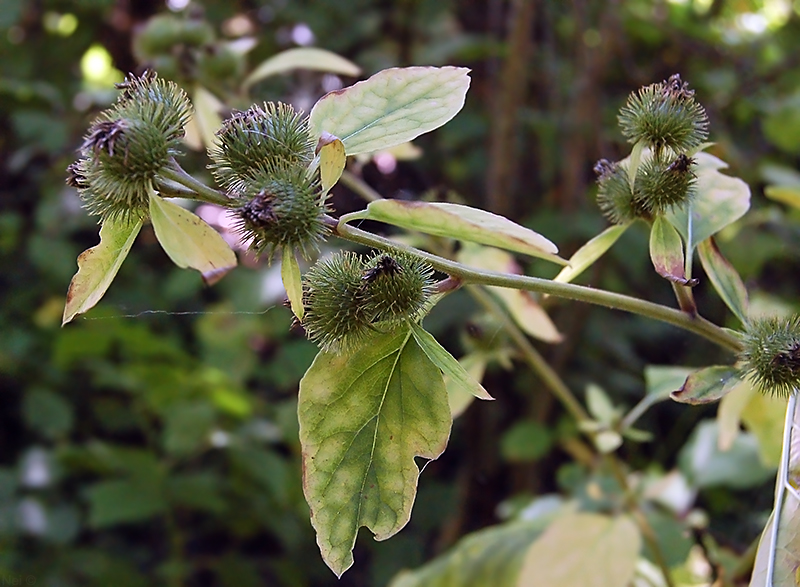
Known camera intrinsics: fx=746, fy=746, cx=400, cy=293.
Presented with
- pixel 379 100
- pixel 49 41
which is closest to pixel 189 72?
pixel 379 100

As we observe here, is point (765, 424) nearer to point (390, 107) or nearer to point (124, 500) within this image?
point (390, 107)

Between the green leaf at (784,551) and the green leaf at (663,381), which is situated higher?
the green leaf at (784,551)

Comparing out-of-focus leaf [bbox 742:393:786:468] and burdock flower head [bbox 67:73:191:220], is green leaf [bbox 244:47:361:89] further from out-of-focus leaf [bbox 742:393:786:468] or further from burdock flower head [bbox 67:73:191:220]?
out-of-focus leaf [bbox 742:393:786:468]

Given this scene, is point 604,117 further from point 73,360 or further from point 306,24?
point 73,360

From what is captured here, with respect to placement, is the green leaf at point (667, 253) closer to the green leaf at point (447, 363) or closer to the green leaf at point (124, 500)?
the green leaf at point (447, 363)

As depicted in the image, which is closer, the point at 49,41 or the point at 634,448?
the point at 634,448

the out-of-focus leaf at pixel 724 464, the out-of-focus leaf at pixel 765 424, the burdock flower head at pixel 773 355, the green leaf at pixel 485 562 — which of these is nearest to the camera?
the burdock flower head at pixel 773 355

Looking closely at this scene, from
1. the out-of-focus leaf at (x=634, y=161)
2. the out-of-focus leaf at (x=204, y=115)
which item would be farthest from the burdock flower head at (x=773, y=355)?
the out-of-focus leaf at (x=204, y=115)
